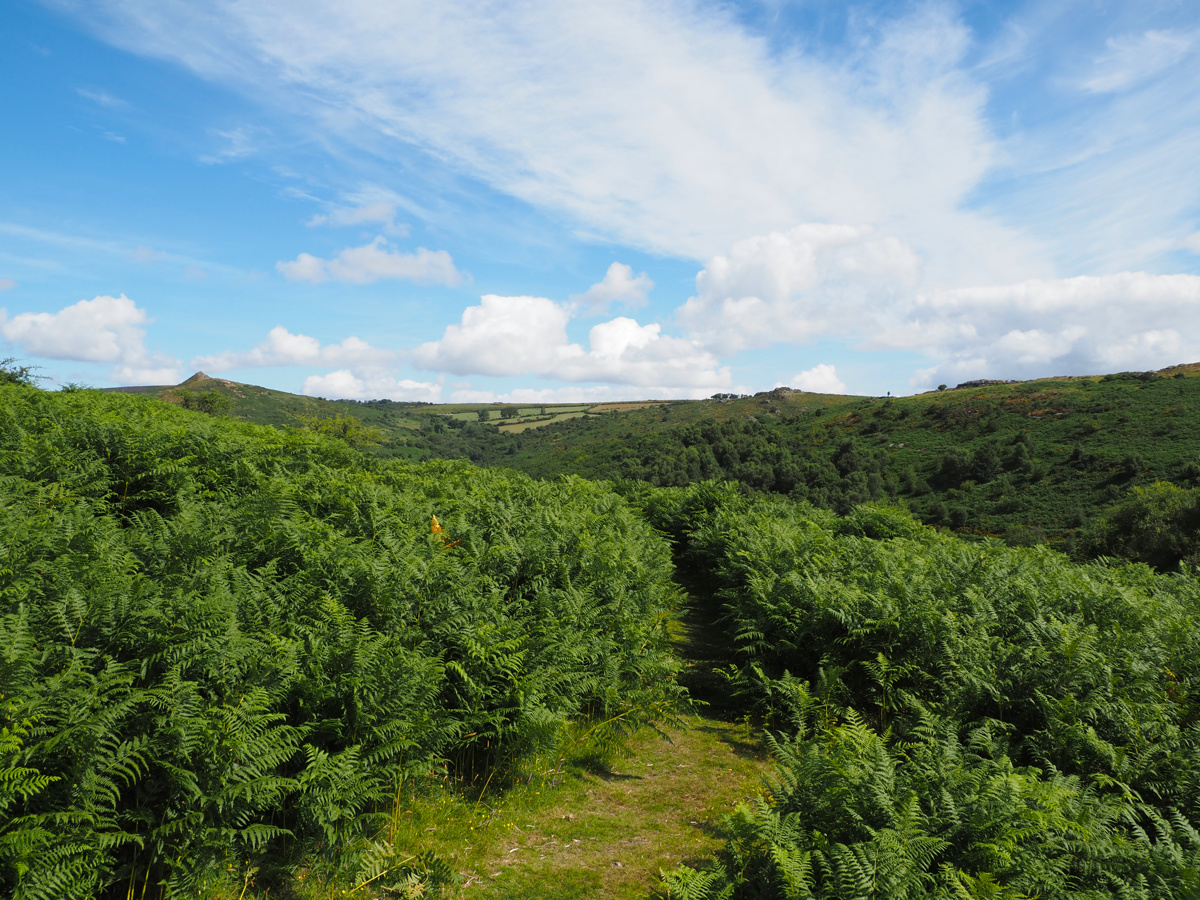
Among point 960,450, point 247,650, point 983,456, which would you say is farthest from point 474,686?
point 960,450

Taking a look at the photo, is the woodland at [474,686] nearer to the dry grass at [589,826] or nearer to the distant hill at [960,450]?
the dry grass at [589,826]

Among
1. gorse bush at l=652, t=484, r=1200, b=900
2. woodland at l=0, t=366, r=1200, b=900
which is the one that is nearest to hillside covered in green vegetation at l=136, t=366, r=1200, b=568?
gorse bush at l=652, t=484, r=1200, b=900

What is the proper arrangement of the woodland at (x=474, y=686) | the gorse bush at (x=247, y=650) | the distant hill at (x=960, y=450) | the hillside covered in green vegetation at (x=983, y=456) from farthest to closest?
the distant hill at (x=960, y=450) < the hillside covered in green vegetation at (x=983, y=456) < the woodland at (x=474, y=686) < the gorse bush at (x=247, y=650)

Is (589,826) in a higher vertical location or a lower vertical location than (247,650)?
lower

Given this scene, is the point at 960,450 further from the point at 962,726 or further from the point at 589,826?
the point at 589,826

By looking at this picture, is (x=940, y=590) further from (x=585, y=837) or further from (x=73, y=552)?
(x=73, y=552)

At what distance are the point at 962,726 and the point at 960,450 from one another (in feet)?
282

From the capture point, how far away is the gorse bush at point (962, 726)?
3.47 metres

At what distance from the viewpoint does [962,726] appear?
5758 mm

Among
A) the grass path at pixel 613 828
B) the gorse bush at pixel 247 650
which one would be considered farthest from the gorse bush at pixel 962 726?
the gorse bush at pixel 247 650

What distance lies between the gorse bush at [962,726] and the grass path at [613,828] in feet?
2.23

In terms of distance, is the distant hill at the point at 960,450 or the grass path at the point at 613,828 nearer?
the grass path at the point at 613,828

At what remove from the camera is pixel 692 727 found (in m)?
7.21

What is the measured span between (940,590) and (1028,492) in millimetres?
73788
